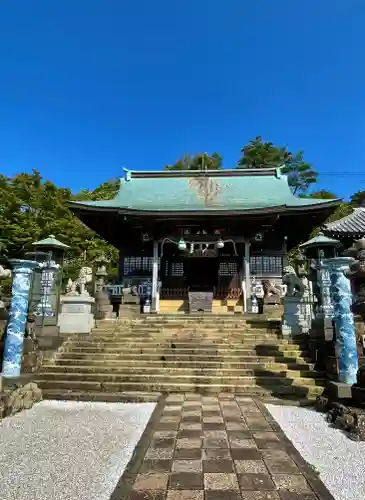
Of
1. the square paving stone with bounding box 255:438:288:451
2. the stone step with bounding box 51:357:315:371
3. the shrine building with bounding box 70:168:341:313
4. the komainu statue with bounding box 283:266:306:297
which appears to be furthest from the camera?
the shrine building with bounding box 70:168:341:313

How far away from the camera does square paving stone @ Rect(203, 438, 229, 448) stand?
411 centimetres

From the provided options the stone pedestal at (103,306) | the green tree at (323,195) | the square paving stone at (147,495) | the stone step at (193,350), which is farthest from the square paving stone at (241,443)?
the green tree at (323,195)

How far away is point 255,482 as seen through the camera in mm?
3191

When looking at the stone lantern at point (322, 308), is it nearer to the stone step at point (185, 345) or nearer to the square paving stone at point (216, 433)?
the stone step at point (185, 345)

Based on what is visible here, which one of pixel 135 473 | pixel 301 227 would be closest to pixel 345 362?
pixel 135 473

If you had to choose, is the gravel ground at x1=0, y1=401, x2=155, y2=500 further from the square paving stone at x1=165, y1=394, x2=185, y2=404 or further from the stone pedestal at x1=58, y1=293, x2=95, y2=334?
the stone pedestal at x1=58, y1=293, x2=95, y2=334

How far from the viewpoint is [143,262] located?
1695 centimetres

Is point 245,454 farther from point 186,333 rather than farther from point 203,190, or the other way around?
point 203,190

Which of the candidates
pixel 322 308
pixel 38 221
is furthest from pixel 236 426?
pixel 38 221

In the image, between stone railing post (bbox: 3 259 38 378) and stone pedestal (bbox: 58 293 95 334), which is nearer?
stone railing post (bbox: 3 259 38 378)

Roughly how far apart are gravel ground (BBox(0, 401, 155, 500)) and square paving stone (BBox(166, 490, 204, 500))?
638 millimetres

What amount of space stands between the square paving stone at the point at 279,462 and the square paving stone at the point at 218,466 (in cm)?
44

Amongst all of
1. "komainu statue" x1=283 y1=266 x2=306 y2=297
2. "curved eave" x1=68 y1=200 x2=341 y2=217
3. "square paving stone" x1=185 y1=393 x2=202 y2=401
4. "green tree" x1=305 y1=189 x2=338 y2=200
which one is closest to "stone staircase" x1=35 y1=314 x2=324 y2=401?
"square paving stone" x1=185 y1=393 x2=202 y2=401

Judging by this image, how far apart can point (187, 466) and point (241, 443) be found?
1008 millimetres
